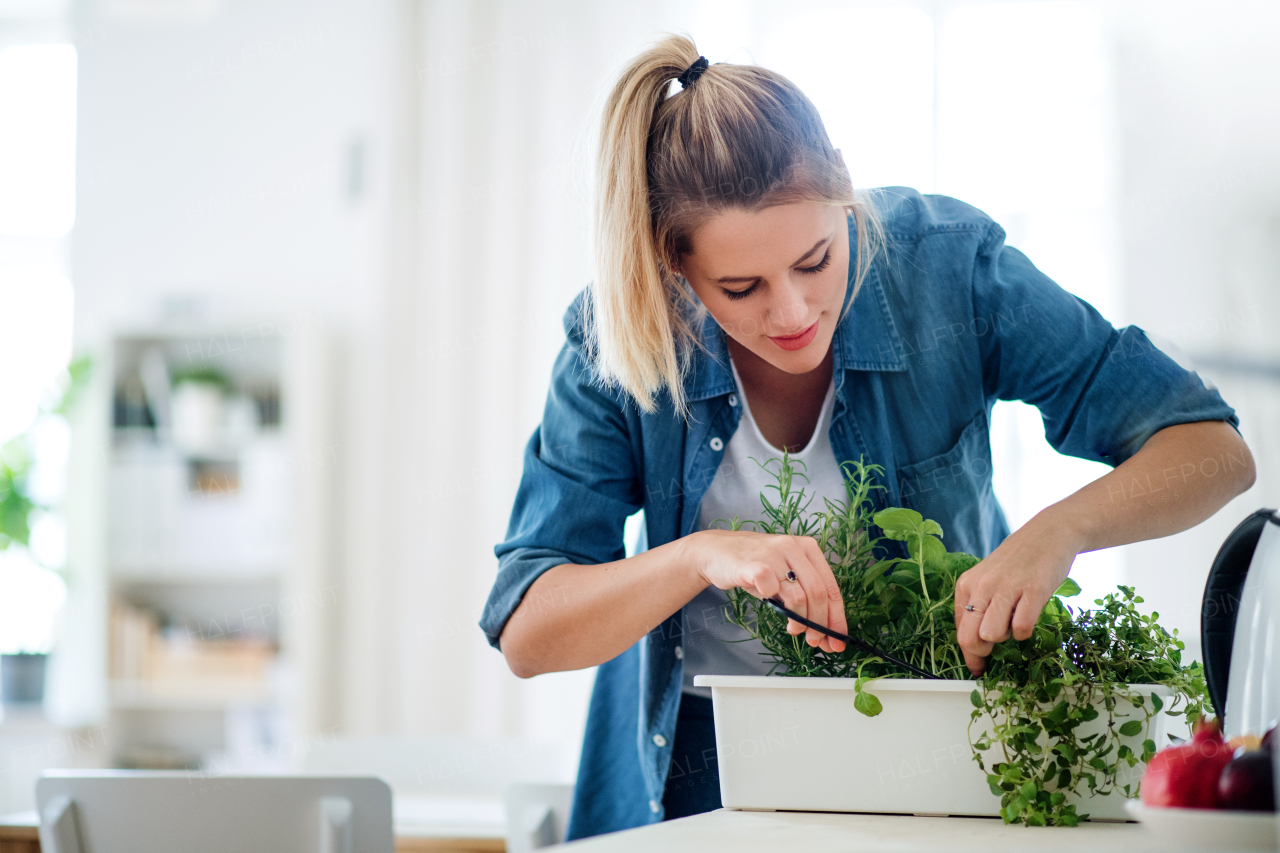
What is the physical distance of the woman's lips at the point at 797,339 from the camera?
995 millimetres

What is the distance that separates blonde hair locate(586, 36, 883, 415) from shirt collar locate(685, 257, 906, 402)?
0.08ft

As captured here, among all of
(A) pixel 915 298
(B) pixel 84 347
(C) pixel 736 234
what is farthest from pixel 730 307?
(B) pixel 84 347

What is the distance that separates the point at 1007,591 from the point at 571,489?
18.1 inches

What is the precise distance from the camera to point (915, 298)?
108 cm

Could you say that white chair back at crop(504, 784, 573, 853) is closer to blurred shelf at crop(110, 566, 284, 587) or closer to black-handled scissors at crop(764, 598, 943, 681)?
black-handled scissors at crop(764, 598, 943, 681)

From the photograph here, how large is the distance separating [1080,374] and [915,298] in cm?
18

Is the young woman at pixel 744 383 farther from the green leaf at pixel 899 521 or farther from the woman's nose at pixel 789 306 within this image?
the green leaf at pixel 899 521

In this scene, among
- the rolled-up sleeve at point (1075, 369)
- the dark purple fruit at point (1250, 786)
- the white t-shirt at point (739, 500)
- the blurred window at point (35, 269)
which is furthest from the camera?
the blurred window at point (35, 269)

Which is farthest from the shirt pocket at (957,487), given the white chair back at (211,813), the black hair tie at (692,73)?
the white chair back at (211,813)

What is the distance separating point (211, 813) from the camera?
4.09ft

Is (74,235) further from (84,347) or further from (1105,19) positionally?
(1105,19)

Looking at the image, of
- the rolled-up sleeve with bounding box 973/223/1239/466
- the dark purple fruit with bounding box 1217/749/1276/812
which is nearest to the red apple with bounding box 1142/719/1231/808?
the dark purple fruit with bounding box 1217/749/1276/812

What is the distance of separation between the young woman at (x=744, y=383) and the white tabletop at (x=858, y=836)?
0.22 metres

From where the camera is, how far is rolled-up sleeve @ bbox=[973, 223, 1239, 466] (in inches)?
37.2
